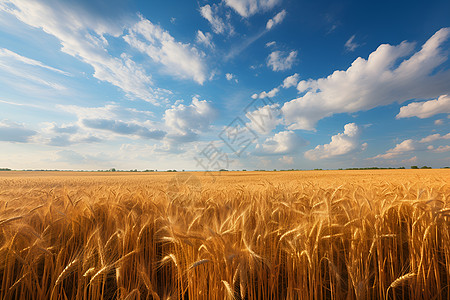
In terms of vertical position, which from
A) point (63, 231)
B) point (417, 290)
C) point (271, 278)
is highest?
point (63, 231)

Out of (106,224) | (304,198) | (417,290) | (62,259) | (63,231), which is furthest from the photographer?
(304,198)

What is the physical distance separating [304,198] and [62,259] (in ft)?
A: 11.9

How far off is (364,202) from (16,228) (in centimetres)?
384

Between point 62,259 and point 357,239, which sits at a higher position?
point 357,239

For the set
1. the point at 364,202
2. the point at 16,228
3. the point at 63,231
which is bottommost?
the point at 63,231

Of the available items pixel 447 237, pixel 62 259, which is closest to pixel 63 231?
pixel 62 259

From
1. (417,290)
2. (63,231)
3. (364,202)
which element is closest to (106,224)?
(63,231)

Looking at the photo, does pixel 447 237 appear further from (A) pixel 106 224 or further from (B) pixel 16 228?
(B) pixel 16 228

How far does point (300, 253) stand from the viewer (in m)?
1.94

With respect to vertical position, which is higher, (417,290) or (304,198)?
(304,198)

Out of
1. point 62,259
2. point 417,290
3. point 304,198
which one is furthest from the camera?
point 304,198

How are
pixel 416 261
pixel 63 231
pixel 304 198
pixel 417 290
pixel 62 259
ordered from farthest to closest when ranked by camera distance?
pixel 304 198, pixel 63 231, pixel 62 259, pixel 416 261, pixel 417 290

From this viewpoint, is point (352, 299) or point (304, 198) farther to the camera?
point (304, 198)

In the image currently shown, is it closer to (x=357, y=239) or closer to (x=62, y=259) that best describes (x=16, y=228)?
(x=62, y=259)
